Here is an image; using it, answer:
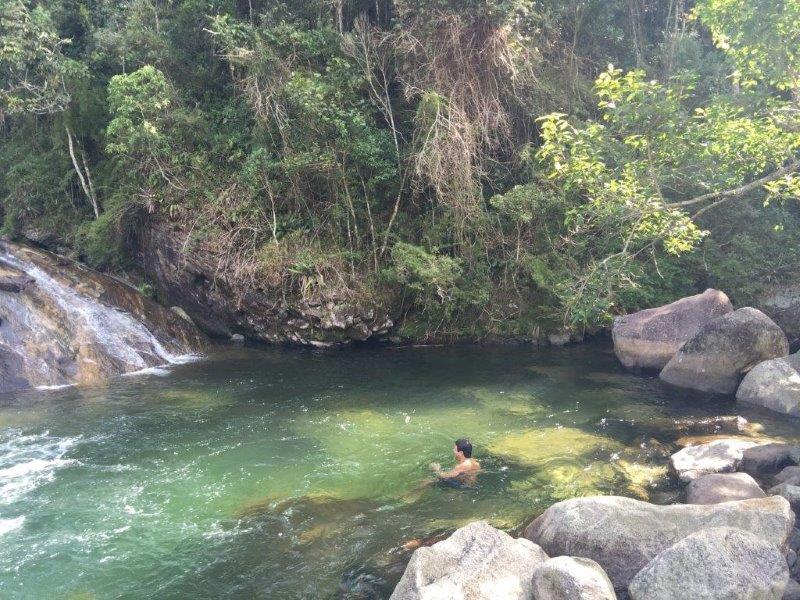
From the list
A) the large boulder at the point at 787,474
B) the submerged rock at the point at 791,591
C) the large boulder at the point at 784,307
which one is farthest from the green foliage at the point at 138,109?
the large boulder at the point at 784,307

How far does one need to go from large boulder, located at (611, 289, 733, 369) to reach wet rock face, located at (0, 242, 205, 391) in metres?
9.87

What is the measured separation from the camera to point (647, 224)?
31.0ft

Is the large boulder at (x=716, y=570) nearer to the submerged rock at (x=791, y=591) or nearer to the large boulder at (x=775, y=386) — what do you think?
the submerged rock at (x=791, y=591)

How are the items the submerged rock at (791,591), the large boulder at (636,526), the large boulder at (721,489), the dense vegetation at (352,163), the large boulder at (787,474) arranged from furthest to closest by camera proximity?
the dense vegetation at (352,163)
the large boulder at (787,474)
the large boulder at (721,489)
the large boulder at (636,526)
the submerged rock at (791,591)

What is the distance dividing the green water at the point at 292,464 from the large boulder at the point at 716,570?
90.2 inches

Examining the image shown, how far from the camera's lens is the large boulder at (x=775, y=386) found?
1050cm

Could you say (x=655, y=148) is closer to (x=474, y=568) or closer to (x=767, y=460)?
(x=767, y=460)

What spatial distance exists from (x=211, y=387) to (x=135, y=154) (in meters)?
6.99

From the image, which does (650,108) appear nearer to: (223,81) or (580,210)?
(580,210)

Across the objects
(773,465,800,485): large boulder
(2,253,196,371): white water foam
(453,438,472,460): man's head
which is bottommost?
(773,465,800,485): large boulder

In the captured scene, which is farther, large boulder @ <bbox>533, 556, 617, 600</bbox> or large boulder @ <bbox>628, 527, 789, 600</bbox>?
large boulder @ <bbox>628, 527, 789, 600</bbox>

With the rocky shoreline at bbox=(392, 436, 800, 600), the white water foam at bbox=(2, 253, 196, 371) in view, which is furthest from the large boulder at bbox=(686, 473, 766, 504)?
the white water foam at bbox=(2, 253, 196, 371)

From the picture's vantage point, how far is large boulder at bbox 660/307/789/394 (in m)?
11.5

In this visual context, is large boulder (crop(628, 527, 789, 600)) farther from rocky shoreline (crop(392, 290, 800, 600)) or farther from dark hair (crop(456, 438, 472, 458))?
dark hair (crop(456, 438, 472, 458))
